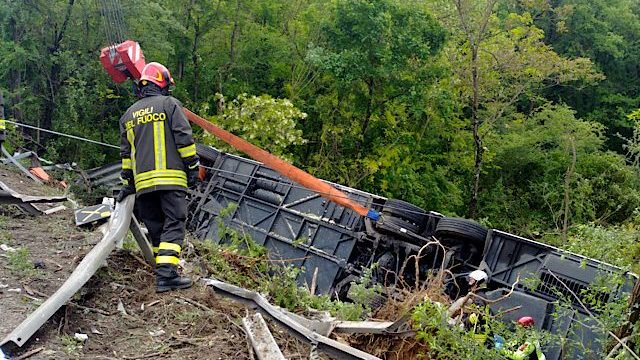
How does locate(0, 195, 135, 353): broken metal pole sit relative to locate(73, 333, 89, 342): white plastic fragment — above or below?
above

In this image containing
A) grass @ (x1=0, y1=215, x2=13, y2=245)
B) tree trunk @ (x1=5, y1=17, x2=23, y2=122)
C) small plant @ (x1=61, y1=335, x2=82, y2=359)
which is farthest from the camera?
tree trunk @ (x1=5, y1=17, x2=23, y2=122)

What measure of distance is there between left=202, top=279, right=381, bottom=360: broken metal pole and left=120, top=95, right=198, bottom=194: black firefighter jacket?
83 cm

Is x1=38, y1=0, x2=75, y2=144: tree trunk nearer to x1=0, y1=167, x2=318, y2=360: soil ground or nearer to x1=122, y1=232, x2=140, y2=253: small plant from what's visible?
x1=0, y1=167, x2=318, y2=360: soil ground

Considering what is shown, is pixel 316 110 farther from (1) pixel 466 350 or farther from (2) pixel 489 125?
(1) pixel 466 350

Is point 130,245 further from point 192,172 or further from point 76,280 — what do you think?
point 76,280

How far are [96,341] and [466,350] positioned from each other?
2.26 metres

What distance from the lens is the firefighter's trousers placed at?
430 cm

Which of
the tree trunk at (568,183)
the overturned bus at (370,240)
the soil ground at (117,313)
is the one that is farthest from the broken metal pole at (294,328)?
the tree trunk at (568,183)

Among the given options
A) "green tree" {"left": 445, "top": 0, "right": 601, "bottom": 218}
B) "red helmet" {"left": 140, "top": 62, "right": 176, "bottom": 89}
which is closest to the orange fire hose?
"red helmet" {"left": 140, "top": 62, "right": 176, "bottom": 89}

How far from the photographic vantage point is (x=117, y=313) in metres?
3.95

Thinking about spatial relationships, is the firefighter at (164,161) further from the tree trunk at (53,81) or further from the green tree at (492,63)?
the green tree at (492,63)

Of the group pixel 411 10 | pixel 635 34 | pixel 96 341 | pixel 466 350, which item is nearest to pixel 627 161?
pixel 635 34

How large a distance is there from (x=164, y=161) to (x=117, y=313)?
3.46 feet

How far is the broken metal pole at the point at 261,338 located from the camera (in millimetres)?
3533
